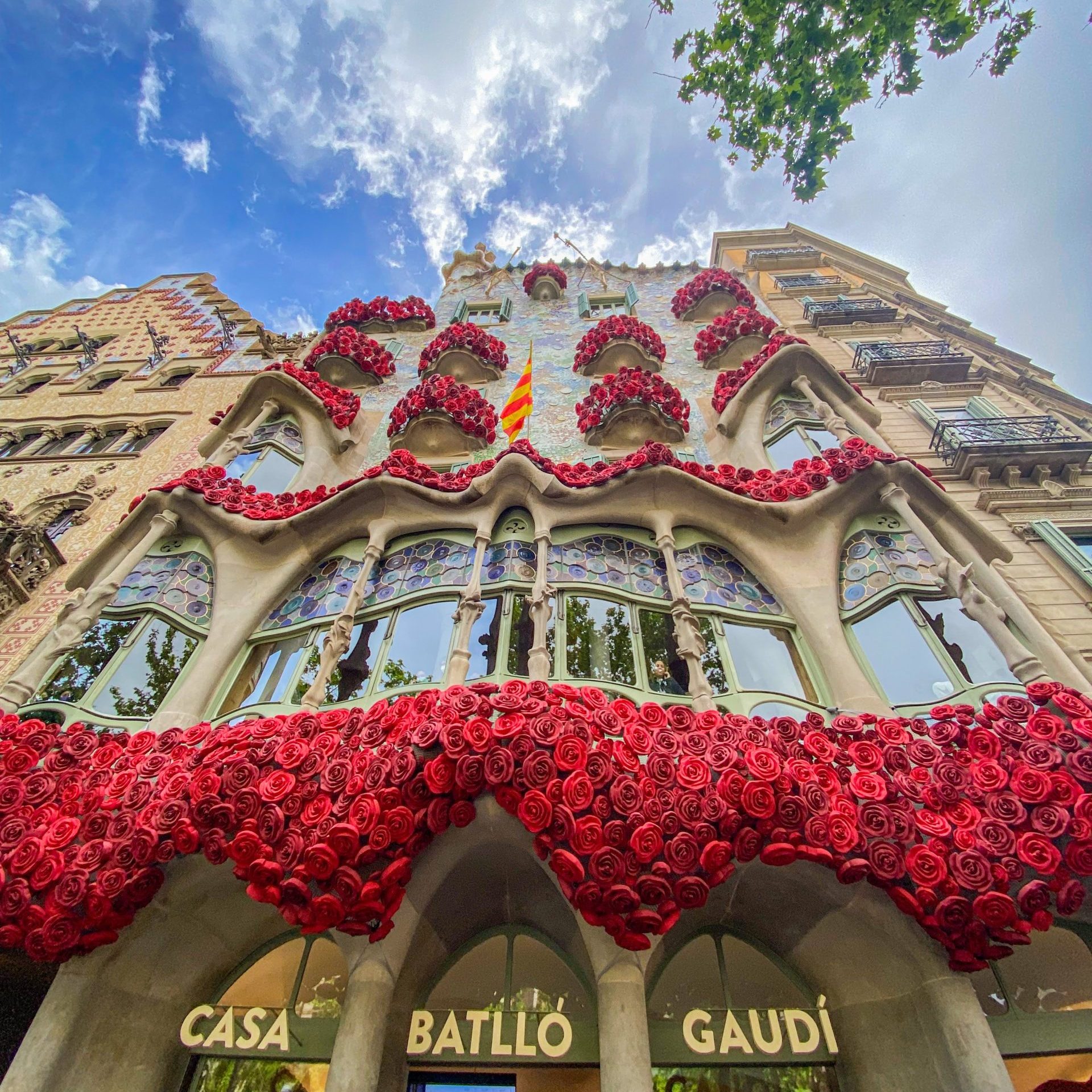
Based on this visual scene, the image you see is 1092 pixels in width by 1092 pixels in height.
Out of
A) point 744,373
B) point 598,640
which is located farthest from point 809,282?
point 598,640

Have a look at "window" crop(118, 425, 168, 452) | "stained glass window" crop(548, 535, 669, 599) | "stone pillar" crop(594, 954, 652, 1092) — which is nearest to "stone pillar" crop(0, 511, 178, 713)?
"stone pillar" crop(594, 954, 652, 1092)

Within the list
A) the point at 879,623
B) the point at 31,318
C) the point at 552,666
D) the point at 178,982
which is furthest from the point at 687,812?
the point at 31,318

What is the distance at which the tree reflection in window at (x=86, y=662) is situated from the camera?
7742mm

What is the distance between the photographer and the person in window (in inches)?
287

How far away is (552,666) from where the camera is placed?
7348 millimetres

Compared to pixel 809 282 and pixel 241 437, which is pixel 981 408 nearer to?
pixel 809 282

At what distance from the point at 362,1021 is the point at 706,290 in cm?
1827

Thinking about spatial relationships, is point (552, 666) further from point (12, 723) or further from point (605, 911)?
point (12, 723)

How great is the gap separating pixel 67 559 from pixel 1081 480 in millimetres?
18134

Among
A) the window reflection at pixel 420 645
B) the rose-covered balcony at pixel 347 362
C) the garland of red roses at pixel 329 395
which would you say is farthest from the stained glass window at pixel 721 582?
the rose-covered balcony at pixel 347 362

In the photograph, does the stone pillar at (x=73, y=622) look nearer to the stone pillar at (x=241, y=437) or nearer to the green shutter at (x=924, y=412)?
the stone pillar at (x=241, y=437)

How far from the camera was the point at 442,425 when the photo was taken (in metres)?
13.0

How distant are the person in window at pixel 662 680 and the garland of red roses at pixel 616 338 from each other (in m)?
10.1

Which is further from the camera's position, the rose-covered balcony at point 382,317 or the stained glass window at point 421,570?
the rose-covered balcony at point 382,317
